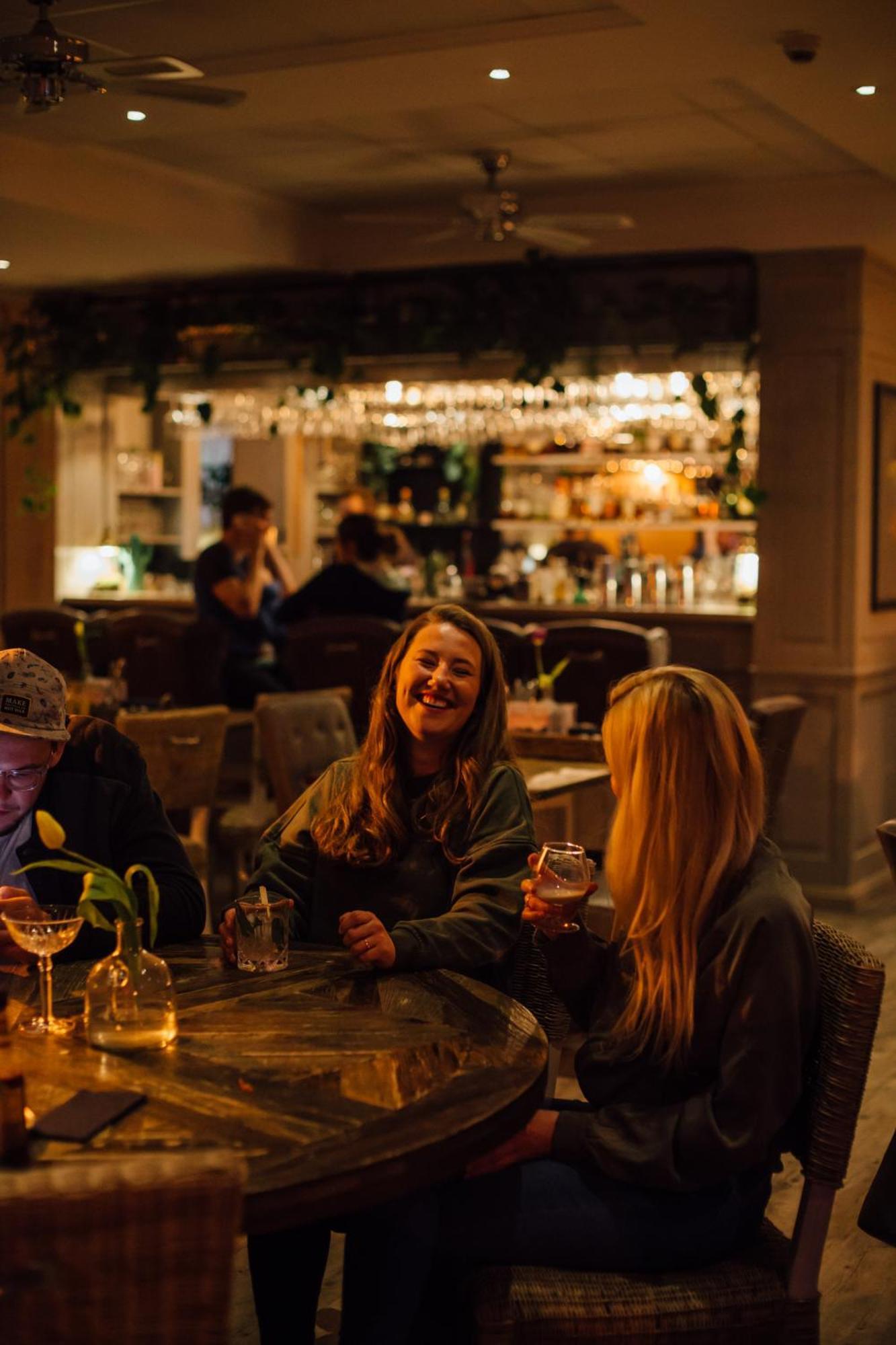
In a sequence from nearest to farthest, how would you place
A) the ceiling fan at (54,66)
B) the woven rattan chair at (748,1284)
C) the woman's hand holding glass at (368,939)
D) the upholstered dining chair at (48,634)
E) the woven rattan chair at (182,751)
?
the woven rattan chair at (748,1284)
the woman's hand holding glass at (368,939)
the ceiling fan at (54,66)
the woven rattan chair at (182,751)
the upholstered dining chair at (48,634)

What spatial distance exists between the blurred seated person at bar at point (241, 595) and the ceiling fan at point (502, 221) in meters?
1.69

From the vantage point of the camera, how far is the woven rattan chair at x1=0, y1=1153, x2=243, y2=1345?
1.22m

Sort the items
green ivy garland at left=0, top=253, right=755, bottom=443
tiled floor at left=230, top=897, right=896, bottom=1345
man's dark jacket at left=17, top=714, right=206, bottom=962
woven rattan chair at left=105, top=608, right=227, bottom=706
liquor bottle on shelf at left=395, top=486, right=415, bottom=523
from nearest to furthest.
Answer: man's dark jacket at left=17, top=714, right=206, bottom=962
tiled floor at left=230, top=897, right=896, bottom=1345
woven rattan chair at left=105, top=608, right=227, bottom=706
green ivy garland at left=0, top=253, right=755, bottom=443
liquor bottle on shelf at left=395, top=486, right=415, bottom=523

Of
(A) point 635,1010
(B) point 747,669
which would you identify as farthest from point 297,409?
(A) point 635,1010

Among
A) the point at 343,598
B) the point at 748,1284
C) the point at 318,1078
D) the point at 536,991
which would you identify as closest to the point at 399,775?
the point at 536,991

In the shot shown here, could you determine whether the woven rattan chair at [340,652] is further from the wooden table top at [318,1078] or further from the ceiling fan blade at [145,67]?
the wooden table top at [318,1078]

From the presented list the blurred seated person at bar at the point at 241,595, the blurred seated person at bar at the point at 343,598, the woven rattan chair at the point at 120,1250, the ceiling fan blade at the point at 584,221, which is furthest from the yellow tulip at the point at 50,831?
the blurred seated person at bar at the point at 241,595

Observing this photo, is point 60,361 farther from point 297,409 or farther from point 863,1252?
point 863,1252

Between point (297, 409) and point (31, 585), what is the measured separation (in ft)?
6.21

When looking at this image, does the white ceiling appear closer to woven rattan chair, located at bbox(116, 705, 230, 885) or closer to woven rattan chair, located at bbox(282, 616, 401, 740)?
woven rattan chair, located at bbox(282, 616, 401, 740)

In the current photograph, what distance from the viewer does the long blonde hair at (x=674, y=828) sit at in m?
2.05

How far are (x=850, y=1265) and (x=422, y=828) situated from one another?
4.52ft

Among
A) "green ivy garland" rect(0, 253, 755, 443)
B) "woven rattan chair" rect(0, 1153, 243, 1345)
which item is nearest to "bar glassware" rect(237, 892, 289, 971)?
"woven rattan chair" rect(0, 1153, 243, 1345)

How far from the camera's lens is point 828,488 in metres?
6.89
